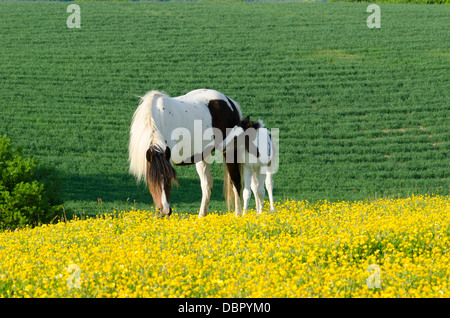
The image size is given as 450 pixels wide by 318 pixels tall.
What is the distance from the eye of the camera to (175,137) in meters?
8.49

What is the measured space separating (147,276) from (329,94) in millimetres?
29448

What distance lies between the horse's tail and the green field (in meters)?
7.29

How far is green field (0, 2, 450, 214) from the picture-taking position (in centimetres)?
2353

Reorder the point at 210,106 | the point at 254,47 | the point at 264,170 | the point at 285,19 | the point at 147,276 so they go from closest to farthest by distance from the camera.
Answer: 1. the point at 147,276
2. the point at 210,106
3. the point at 264,170
4. the point at 254,47
5. the point at 285,19

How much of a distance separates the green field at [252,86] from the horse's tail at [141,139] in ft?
23.9

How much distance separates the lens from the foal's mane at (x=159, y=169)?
303 inches

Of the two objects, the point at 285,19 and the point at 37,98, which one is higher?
the point at 285,19

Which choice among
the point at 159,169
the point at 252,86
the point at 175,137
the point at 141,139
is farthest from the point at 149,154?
the point at 252,86

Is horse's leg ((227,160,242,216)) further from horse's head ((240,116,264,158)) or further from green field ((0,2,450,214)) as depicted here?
green field ((0,2,450,214))

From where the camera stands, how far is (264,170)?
A: 39.8ft

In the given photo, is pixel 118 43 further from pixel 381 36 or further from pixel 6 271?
pixel 6 271

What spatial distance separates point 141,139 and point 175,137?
66cm

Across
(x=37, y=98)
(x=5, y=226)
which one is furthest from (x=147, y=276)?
(x=37, y=98)

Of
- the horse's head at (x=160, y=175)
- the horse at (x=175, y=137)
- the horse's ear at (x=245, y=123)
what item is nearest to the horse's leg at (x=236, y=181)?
the horse at (x=175, y=137)
